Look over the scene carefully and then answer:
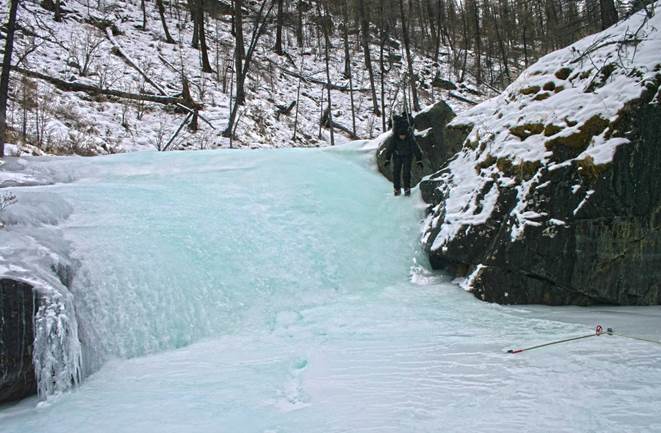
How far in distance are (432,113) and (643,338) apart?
20.2ft

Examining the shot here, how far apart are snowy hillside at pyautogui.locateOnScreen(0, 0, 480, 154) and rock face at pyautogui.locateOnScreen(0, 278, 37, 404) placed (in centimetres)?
591

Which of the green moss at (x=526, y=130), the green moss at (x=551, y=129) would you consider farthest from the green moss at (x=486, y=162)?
the green moss at (x=551, y=129)

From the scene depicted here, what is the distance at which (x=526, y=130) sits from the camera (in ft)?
18.7

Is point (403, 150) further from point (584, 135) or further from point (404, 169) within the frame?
point (584, 135)

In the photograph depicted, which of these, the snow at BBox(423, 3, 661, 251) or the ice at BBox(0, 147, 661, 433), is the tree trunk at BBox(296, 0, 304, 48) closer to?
the ice at BBox(0, 147, 661, 433)

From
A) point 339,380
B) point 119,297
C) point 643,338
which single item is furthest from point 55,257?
point 643,338

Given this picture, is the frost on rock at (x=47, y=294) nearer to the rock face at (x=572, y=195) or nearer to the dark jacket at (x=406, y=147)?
the rock face at (x=572, y=195)

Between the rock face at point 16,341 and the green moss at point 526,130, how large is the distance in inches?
215

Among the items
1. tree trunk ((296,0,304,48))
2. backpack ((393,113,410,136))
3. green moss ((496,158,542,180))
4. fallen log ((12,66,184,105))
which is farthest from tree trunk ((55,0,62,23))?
green moss ((496,158,542,180))

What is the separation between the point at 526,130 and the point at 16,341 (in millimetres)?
5667

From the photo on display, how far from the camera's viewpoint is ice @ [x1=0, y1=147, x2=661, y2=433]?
2508 mm

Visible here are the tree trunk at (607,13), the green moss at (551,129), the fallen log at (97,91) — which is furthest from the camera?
the fallen log at (97,91)

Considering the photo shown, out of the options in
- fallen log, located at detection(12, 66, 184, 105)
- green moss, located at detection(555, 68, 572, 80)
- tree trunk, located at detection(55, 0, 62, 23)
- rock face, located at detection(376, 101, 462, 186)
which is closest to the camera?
green moss, located at detection(555, 68, 572, 80)

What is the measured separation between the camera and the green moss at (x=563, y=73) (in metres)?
5.75
